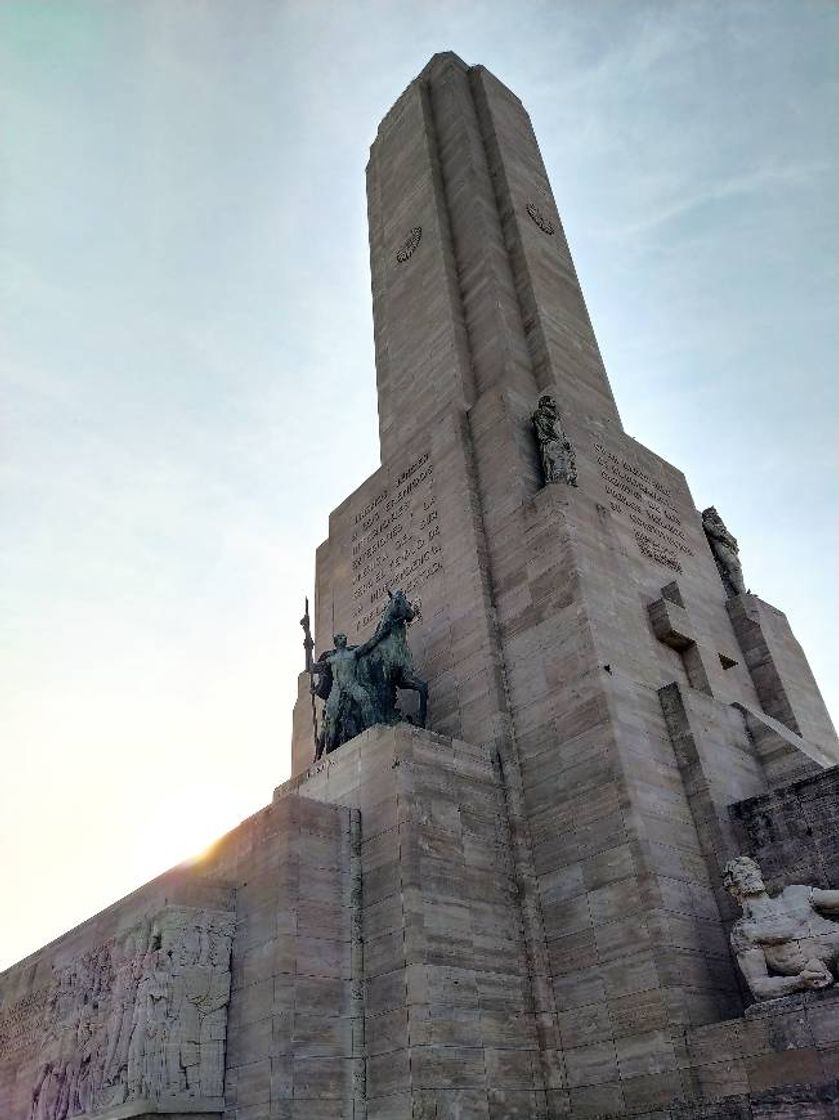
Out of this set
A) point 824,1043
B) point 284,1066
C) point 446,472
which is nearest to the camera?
point 824,1043

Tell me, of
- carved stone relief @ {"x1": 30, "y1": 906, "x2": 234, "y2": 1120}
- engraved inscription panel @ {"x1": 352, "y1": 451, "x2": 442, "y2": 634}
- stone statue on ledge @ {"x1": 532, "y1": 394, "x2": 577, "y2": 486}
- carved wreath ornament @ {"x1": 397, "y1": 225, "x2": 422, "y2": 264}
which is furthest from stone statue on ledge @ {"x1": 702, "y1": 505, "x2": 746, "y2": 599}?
carved stone relief @ {"x1": 30, "y1": 906, "x2": 234, "y2": 1120}

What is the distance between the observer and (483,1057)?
463 inches

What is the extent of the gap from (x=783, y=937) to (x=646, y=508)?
406 inches

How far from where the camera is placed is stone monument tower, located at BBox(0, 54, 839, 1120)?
1122 cm

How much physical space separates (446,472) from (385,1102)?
11757 mm

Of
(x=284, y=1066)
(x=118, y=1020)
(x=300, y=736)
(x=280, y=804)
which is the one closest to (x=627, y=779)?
(x=280, y=804)

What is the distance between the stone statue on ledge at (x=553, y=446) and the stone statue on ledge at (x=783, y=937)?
807 centimetres

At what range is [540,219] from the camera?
25766 millimetres

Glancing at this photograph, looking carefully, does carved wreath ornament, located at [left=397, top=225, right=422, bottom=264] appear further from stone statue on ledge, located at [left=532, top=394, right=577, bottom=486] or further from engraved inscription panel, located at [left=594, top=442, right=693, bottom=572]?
engraved inscription panel, located at [left=594, top=442, right=693, bottom=572]

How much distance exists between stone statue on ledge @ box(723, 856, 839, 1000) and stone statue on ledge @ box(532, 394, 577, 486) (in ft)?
26.5

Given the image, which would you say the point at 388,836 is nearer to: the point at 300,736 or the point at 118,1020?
the point at 118,1020

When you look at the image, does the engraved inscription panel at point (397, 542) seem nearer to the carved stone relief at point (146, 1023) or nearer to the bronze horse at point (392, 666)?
the bronze horse at point (392, 666)

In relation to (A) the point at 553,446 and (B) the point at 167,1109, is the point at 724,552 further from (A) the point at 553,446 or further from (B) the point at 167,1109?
(B) the point at 167,1109

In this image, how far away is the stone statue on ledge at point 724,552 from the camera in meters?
20.3
